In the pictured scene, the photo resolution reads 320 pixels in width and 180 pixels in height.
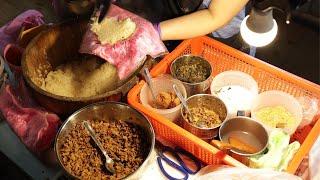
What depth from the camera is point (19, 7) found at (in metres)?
3.33

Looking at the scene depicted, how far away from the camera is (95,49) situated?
1470 mm

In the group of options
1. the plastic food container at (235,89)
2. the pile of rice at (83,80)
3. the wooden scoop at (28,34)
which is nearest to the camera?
the plastic food container at (235,89)

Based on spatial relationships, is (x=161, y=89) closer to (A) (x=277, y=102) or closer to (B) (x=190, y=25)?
(B) (x=190, y=25)

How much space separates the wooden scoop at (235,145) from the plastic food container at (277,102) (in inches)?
5.6

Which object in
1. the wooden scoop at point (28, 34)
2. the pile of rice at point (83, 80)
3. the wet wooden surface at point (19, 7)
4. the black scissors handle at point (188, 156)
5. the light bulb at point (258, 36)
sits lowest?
the wet wooden surface at point (19, 7)

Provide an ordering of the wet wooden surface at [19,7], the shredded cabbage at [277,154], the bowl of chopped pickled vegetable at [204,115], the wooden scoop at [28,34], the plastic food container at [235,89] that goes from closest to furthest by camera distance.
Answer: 1. the shredded cabbage at [277,154]
2. the bowl of chopped pickled vegetable at [204,115]
3. the plastic food container at [235,89]
4. the wooden scoop at [28,34]
5. the wet wooden surface at [19,7]

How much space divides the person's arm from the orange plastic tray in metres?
0.06

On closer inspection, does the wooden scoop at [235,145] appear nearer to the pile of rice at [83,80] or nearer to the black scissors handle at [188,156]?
the black scissors handle at [188,156]

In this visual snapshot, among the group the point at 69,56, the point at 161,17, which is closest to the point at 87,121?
the point at 69,56

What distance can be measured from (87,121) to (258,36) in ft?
2.22

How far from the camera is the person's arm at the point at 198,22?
1574 millimetres

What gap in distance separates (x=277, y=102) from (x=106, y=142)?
2.25 feet

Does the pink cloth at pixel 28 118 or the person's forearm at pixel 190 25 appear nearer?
the pink cloth at pixel 28 118

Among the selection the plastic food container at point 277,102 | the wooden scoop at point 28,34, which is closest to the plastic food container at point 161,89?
the plastic food container at point 277,102
